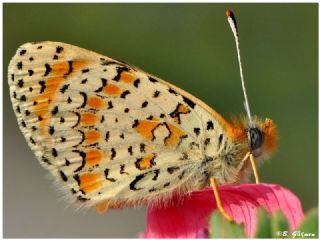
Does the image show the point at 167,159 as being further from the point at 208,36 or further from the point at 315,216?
the point at 208,36

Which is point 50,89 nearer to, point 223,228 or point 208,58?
point 223,228

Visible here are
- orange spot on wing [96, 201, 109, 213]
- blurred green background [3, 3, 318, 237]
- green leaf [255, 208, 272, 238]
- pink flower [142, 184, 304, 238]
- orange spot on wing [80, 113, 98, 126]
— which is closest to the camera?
green leaf [255, 208, 272, 238]

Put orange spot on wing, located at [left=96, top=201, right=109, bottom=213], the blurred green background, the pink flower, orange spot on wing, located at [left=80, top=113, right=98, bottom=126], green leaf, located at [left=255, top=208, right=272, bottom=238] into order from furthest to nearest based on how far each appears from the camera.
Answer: the blurred green background, orange spot on wing, located at [left=80, top=113, right=98, bottom=126], orange spot on wing, located at [left=96, top=201, right=109, bottom=213], the pink flower, green leaf, located at [left=255, top=208, right=272, bottom=238]

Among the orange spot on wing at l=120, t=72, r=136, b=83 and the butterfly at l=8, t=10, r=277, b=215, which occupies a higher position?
the orange spot on wing at l=120, t=72, r=136, b=83

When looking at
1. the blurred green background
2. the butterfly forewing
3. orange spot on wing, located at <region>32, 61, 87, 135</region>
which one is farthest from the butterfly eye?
the blurred green background

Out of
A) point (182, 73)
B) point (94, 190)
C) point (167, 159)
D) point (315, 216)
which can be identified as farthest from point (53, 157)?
point (182, 73)

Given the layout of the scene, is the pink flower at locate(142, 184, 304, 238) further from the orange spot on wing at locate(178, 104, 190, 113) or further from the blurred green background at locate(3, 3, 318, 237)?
the blurred green background at locate(3, 3, 318, 237)
